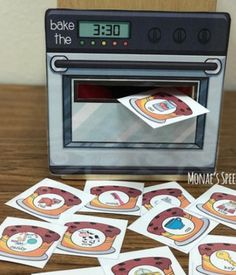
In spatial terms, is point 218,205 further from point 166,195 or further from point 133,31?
point 133,31

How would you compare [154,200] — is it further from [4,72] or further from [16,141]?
[4,72]

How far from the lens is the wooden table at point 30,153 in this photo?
75 centimetres

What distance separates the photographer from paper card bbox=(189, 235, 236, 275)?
2.40 ft

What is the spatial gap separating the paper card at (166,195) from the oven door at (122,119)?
27 mm

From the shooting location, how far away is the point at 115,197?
896 mm

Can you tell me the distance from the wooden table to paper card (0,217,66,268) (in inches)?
0.5

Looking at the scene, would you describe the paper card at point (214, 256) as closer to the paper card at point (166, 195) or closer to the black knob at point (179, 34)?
the paper card at point (166, 195)

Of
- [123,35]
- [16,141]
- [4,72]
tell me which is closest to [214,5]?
[123,35]

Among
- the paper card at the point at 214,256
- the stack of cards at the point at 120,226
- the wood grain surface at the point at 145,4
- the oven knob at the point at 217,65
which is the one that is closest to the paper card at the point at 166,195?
the stack of cards at the point at 120,226

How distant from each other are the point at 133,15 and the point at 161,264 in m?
0.39

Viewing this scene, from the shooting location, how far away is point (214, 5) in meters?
0.93

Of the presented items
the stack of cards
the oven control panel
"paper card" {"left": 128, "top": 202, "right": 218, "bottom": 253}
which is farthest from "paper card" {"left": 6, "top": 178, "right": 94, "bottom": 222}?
the oven control panel

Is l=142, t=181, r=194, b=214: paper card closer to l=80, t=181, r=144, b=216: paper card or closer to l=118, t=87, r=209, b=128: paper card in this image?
l=80, t=181, r=144, b=216: paper card

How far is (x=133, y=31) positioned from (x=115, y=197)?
272 mm
